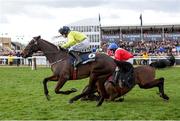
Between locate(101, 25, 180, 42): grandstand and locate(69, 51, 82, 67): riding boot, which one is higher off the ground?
locate(101, 25, 180, 42): grandstand

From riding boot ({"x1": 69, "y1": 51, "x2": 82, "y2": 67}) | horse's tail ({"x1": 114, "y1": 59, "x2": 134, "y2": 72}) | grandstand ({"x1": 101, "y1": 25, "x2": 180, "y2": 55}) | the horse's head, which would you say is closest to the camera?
riding boot ({"x1": 69, "y1": 51, "x2": 82, "y2": 67})

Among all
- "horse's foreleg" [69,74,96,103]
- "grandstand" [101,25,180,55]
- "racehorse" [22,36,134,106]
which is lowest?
"horse's foreleg" [69,74,96,103]

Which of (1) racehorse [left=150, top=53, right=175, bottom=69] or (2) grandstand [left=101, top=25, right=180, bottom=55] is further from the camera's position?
(2) grandstand [left=101, top=25, right=180, bottom=55]

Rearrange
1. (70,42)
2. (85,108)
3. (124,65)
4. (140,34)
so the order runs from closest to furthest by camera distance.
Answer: (85,108)
(124,65)
(70,42)
(140,34)

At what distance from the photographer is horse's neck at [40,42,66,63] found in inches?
429

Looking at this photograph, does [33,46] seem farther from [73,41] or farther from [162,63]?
[162,63]

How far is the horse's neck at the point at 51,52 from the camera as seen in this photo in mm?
10898

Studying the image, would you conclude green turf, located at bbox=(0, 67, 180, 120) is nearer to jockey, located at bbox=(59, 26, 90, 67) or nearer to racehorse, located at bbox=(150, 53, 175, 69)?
racehorse, located at bbox=(150, 53, 175, 69)

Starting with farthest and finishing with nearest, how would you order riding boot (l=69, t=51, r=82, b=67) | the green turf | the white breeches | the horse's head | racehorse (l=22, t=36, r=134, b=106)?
1. the horse's head
2. the white breeches
3. riding boot (l=69, t=51, r=82, b=67)
4. racehorse (l=22, t=36, r=134, b=106)
5. the green turf

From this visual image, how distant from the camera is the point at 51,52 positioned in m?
11.2

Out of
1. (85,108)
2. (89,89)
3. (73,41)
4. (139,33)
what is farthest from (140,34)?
(85,108)

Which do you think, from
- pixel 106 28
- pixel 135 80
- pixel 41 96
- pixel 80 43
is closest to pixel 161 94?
pixel 135 80

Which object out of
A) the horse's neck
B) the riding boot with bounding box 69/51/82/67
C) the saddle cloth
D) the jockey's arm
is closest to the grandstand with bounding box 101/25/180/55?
the horse's neck

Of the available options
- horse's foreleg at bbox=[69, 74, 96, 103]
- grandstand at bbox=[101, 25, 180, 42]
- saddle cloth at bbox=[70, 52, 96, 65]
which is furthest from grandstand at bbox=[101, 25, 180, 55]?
horse's foreleg at bbox=[69, 74, 96, 103]
